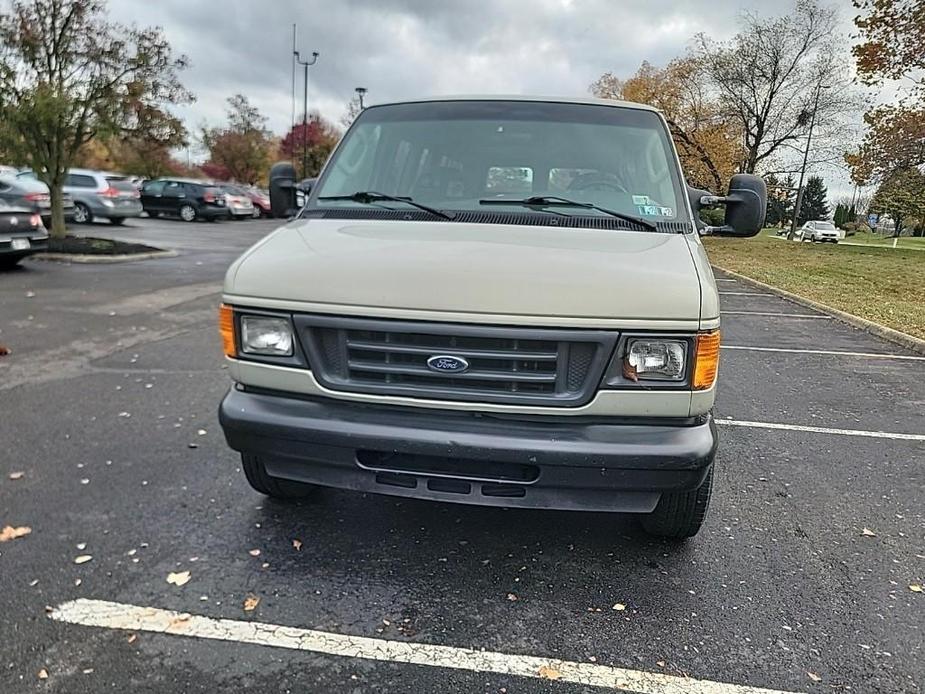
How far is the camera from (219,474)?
3.95 meters

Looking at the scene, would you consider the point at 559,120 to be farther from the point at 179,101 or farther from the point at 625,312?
the point at 179,101

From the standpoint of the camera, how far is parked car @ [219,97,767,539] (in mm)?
2584

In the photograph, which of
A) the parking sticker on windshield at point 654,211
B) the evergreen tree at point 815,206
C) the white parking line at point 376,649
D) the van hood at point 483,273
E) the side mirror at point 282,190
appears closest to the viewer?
the white parking line at point 376,649

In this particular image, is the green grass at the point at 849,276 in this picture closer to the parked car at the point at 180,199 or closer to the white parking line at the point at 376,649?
the white parking line at the point at 376,649

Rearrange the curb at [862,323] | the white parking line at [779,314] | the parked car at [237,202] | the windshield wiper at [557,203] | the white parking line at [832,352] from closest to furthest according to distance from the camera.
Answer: the windshield wiper at [557,203]
the white parking line at [832,352]
the curb at [862,323]
the white parking line at [779,314]
the parked car at [237,202]

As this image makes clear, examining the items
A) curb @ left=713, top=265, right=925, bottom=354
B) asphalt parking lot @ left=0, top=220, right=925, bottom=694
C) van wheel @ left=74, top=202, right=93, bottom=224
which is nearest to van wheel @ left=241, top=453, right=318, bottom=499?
asphalt parking lot @ left=0, top=220, right=925, bottom=694

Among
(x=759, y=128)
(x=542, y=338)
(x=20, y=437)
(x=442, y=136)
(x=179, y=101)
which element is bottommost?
(x=20, y=437)

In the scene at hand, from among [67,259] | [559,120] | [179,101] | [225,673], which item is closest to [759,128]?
[179,101]

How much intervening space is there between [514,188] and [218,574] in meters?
2.32

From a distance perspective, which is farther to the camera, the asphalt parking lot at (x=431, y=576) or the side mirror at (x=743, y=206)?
the side mirror at (x=743, y=206)

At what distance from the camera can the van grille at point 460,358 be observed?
102 inches

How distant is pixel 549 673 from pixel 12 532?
256 centimetres

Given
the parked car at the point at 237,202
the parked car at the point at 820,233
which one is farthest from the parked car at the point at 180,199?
the parked car at the point at 820,233

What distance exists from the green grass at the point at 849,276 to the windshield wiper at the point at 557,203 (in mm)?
6995
